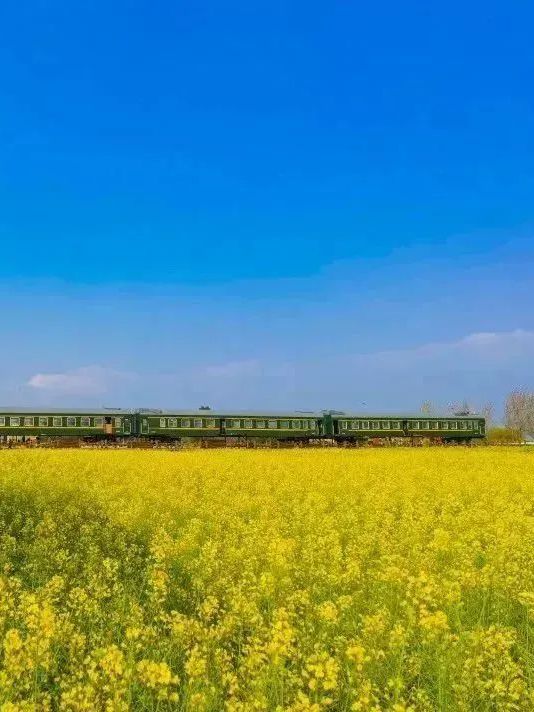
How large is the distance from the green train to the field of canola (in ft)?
138

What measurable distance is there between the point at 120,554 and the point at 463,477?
14.2 meters

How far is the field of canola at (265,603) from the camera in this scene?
4812 mm

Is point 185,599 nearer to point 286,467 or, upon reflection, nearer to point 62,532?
point 62,532

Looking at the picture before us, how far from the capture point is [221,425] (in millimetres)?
63844

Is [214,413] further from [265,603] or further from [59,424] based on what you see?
[265,603]

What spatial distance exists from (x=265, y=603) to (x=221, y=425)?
184 feet

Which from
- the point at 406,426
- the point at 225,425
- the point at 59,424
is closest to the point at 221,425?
the point at 225,425

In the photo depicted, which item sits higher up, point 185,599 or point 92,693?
point 92,693

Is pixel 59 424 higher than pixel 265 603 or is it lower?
higher

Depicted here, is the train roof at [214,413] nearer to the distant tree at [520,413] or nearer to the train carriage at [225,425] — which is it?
the train carriage at [225,425]

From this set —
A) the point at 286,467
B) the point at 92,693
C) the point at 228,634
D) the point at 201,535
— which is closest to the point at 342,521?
the point at 201,535

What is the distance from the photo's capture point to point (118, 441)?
200 feet

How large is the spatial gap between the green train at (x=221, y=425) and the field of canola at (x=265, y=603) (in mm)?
42131

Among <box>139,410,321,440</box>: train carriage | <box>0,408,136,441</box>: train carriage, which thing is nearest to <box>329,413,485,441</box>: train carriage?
<box>139,410,321,440</box>: train carriage
